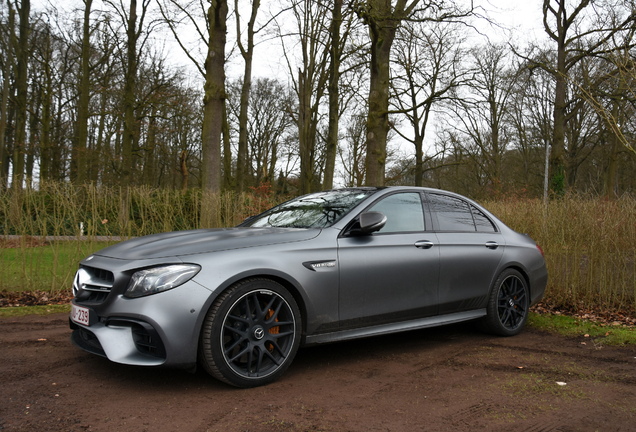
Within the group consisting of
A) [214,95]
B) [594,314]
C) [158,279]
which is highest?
[214,95]

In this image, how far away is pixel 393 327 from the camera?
4375mm

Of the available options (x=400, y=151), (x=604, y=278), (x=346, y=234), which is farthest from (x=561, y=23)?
(x=346, y=234)

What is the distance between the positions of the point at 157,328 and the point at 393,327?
209 centimetres

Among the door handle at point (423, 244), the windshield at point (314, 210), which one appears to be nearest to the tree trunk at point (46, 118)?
the windshield at point (314, 210)

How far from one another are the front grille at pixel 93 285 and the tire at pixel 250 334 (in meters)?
0.76

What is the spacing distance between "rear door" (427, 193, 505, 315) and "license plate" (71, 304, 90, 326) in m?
3.05

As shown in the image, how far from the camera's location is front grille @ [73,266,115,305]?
347cm

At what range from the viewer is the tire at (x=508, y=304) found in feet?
17.0

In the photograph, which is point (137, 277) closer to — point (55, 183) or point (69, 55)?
point (55, 183)

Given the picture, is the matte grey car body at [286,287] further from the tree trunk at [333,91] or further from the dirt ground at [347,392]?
the tree trunk at [333,91]

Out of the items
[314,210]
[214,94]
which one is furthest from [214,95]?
[314,210]

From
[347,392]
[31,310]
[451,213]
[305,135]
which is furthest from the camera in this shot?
[305,135]

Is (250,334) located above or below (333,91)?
below

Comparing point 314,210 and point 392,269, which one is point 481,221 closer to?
point 392,269
